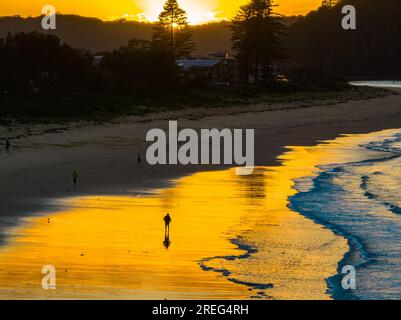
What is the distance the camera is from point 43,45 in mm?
59844

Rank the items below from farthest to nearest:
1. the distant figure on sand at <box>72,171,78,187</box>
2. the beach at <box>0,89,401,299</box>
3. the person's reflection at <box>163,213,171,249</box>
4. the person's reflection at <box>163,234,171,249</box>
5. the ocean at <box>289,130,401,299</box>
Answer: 1. the distant figure on sand at <box>72,171,78,187</box>
2. the person's reflection at <box>163,213,171,249</box>
3. the person's reflection at <box>163,234,171,249</box>
4. the ocean at <box>289,130,401,299</box>
5. the beach at <box>0,89,401,299</box>

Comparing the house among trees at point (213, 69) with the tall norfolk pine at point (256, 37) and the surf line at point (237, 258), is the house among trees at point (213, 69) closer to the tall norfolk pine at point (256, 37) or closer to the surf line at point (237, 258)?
the tall norfolk pine at point (256, 37)

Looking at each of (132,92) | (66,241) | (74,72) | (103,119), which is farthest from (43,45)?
(66,241)

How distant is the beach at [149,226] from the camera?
1330cm

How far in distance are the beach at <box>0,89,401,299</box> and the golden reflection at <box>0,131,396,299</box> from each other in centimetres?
2

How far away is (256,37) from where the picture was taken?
90.0 m

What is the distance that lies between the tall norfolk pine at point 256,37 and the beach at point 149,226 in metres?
54.9

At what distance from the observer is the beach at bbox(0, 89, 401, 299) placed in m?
13.3

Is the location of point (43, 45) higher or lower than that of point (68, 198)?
higher

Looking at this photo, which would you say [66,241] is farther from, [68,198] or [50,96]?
[50,96]

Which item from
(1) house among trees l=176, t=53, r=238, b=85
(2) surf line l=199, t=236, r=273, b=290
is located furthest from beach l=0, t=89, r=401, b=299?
(1) house among trees l=176, t=53, r=238, b=85

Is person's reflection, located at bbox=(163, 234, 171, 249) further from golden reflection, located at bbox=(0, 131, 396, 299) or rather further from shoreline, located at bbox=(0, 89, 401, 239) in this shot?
shoreline, located at bbox=(0, 89, 401, 239)

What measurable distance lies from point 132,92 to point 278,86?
29004 mm

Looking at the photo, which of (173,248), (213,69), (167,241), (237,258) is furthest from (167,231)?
(213,69)
